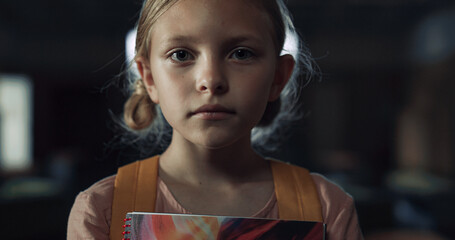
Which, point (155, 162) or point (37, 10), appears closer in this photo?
point (155, 162)

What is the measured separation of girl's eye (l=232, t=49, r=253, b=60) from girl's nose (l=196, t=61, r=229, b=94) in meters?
0.03

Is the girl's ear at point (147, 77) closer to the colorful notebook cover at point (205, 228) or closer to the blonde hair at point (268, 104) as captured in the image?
the blonde hair at point (268, 104)

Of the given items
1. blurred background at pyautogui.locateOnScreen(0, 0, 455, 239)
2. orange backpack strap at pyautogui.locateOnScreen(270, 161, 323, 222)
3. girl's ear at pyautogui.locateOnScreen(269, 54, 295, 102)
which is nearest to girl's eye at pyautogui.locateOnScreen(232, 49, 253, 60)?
girl's ear at pyautogui.locateOnScreen(269, 54, 295, 102)

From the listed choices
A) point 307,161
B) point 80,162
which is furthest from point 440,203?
point 80,162

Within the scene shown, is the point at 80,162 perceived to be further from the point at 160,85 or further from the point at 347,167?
the point at 160,85

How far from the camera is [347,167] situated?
2803 millimetres

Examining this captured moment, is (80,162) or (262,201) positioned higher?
(262,201)

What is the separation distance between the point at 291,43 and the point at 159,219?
16.1 inches

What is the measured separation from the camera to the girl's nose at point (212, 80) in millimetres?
567

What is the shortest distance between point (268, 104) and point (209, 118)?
9.4 inches

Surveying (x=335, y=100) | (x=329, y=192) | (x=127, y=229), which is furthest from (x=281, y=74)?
(x=335, y=100)

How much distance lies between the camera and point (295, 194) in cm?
67

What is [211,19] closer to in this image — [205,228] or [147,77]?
[147,77]

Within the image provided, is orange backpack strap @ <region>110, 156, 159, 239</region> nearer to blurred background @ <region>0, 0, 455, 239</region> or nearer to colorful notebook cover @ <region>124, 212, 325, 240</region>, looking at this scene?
colorful notebook cover @ <region>124, 212, 325, 240</region>
